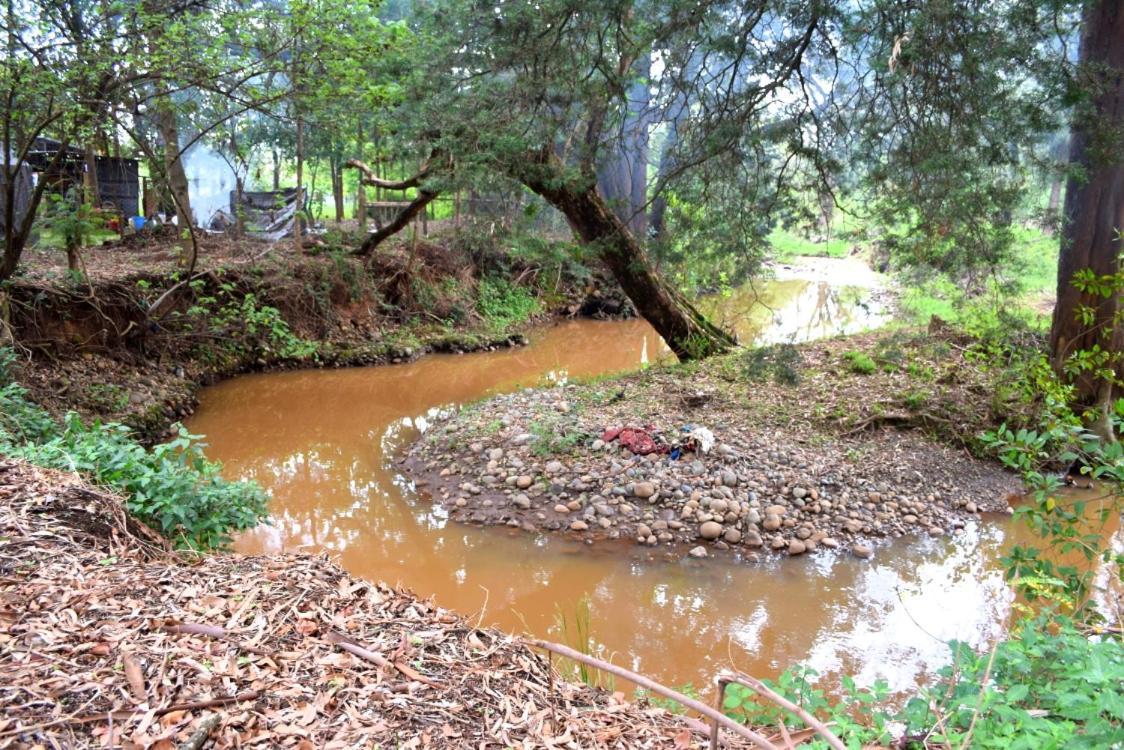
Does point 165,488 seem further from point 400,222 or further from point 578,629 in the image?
point 400,222

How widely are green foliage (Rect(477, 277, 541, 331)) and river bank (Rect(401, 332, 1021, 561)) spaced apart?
5.20 meters

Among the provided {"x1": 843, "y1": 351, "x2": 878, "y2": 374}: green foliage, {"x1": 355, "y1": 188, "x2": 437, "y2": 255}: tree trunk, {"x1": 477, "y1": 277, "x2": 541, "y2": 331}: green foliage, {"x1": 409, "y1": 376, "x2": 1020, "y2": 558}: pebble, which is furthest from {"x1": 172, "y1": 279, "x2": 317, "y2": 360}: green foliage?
{"x1": 843, "y1": 351, "x2": 878, "y2": 374}: green foliage

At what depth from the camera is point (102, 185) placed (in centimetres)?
1201

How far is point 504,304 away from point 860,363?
24.2 ft

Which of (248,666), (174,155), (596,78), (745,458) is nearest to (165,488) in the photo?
(248,666)

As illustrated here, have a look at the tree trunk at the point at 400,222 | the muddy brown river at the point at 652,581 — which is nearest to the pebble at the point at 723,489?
the muddy brown river at the point at 652,581

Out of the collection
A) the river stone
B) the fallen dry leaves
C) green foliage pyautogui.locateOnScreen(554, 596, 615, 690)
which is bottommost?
green foliage pyautogui.locateOnScreen(554, 596, 615, 690)

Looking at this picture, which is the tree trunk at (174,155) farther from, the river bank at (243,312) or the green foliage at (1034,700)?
the green foliage at (1034,700)

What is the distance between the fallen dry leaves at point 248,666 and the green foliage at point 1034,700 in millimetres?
684

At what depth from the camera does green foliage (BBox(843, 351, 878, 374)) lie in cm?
826

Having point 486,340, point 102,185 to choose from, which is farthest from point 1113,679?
point 102,185

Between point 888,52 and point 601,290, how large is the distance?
10.8 meters

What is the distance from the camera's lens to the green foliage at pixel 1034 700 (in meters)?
1.65

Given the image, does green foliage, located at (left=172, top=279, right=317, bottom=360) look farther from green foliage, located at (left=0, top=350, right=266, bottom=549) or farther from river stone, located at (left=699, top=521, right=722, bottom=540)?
river stone, located at (left=699, top=521, right=722, bottom=540)
